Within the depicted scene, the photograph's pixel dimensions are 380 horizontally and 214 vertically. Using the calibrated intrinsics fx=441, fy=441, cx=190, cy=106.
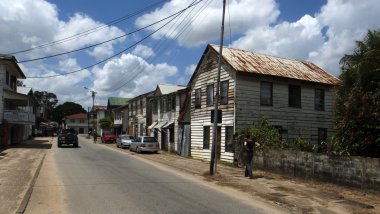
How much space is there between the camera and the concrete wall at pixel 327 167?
13.4m

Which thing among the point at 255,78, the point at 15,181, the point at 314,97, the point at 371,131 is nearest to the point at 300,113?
the point at 314,97

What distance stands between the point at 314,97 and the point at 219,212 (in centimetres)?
1931

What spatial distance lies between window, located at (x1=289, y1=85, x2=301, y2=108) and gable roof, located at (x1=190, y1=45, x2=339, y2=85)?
28.4 inches

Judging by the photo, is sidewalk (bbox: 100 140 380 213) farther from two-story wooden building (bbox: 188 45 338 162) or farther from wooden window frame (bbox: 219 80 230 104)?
wooden window frame (bbox: 219 80 230 104)

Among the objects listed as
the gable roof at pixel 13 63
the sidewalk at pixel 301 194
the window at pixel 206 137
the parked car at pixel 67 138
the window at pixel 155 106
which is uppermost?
the gable roof at pixel 13 63

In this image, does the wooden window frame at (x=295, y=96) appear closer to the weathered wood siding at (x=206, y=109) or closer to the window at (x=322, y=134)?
the window at (x=322, y=134)

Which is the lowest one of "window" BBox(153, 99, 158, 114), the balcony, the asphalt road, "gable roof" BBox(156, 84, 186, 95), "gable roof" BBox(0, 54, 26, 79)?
the asphalt road

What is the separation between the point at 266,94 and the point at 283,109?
57.4 inches

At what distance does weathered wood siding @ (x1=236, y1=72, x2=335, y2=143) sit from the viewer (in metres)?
Answer: 25.1

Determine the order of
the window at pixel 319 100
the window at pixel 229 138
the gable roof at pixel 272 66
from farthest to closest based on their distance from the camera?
the window at pixel 319 100 < the gable roof at pixel 272 66 < the window at pixel 229 138

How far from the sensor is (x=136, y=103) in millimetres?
54875

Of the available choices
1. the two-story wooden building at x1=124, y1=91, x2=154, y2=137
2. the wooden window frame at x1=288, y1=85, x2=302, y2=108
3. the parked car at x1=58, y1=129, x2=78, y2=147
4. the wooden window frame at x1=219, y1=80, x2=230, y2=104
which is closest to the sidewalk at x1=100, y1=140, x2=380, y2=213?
the wooden window frame at x1=219, y1=80, x2=230, y2=104

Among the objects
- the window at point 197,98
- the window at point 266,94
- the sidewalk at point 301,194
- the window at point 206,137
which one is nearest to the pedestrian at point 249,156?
the sidewalk at point 301,194

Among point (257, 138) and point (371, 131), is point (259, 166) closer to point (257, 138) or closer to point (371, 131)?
point (257, 138)
